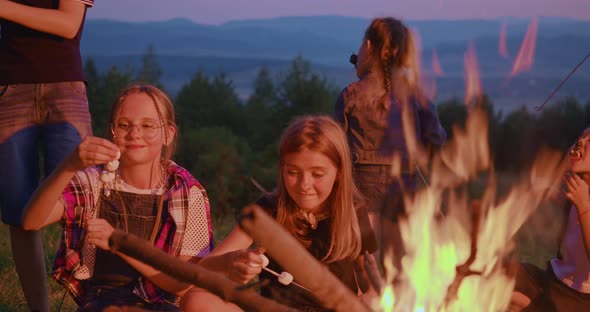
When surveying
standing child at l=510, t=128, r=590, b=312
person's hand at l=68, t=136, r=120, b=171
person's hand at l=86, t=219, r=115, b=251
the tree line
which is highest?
person's hand at l=68, t=136, r=120, b=171

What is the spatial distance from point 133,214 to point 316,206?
76 cm

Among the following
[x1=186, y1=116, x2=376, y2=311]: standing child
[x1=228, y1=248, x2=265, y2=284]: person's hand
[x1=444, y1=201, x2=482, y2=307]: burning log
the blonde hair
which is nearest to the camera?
[x1=228, y1=248, x2=265, y2=284]: person's hand

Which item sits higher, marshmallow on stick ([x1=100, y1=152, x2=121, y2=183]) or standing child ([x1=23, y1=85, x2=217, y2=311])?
marshmallow on stick ([x1=100, y1=152, x2=121, y2=183])

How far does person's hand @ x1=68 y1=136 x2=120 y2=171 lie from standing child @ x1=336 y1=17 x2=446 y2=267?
86.1 inches

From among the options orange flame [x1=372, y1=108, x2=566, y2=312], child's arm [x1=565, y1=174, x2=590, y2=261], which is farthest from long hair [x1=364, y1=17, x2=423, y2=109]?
child's arm [x1=565, y1=174, x2=590, y2=261]

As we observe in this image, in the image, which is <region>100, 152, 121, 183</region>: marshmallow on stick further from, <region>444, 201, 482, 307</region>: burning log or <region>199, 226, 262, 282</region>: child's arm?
<region>444, 201, 482, 307</region>: burning log

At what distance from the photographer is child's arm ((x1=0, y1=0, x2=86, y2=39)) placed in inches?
124

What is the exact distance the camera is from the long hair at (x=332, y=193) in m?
3.08

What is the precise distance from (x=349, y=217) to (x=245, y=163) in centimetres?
872

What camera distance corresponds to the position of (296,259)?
6.15 feet

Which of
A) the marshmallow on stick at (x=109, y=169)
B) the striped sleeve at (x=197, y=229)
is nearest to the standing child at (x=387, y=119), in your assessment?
the striped sleeve at (x=197, y=229)

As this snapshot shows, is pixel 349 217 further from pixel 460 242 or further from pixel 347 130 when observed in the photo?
pixel 347 130

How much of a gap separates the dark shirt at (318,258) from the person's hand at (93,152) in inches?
34.8

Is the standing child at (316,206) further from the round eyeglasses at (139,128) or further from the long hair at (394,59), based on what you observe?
the long hair at (394,59)
